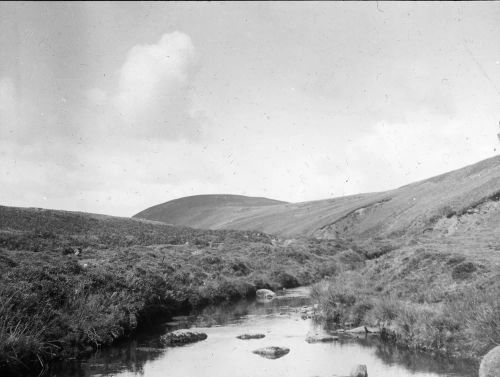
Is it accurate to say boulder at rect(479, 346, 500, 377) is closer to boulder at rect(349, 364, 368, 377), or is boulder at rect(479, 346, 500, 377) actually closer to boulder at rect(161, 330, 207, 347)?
boulder at rect(349, 364, 368, 377)

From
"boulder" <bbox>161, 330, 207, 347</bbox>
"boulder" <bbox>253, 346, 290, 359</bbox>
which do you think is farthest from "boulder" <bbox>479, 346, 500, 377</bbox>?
"boulder" <bbox>161, 330, 207, 347</bbox>

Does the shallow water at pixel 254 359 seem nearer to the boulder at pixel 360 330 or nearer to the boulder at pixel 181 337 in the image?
the boulder at pixel 181 337

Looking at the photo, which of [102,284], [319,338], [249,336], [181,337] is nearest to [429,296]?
[319,338]

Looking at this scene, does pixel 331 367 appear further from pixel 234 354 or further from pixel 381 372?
pixel 234 354

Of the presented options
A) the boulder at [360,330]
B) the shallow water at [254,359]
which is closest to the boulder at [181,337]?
the shallow water at [254,359]

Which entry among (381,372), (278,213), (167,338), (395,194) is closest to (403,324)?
(381,372)

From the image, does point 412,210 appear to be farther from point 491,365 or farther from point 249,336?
point 491,365

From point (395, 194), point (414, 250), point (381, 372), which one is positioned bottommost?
point (381, 372)
